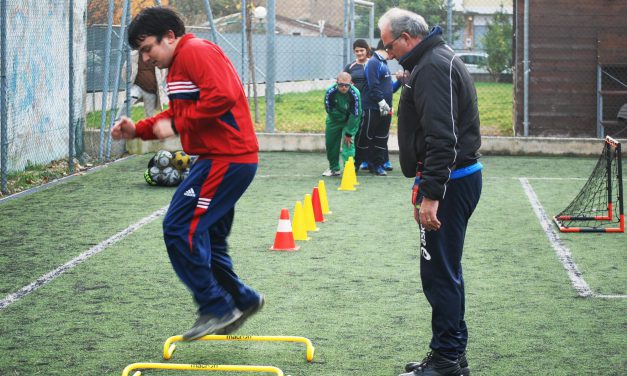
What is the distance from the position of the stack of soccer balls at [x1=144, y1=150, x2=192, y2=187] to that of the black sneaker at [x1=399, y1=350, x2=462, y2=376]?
28.3ft

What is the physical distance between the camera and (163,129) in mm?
5449

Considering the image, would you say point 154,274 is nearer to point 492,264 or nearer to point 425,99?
point 492,264

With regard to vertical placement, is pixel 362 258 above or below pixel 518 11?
below

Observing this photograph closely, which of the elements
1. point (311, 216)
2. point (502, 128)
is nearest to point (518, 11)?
point (502, 128)

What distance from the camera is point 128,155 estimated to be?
18.1 m

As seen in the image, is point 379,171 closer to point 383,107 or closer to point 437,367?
point 383,107

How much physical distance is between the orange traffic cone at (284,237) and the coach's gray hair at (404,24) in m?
4.15

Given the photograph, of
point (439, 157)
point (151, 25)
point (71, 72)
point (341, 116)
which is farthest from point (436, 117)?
point (71, 72)

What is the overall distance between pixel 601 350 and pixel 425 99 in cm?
213

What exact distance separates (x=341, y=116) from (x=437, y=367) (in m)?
9.77

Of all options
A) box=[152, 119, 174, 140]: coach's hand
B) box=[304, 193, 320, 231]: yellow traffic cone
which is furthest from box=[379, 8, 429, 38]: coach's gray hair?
box=[304, 193, 320, 231]: yellow traffic cone

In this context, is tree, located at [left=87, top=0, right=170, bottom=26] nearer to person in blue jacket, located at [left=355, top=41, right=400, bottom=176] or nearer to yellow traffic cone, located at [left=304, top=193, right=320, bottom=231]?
person in blue jacket, located at [left=355, top=41, right=400, bottom=176]

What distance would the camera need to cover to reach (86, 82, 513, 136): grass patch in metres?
20.8

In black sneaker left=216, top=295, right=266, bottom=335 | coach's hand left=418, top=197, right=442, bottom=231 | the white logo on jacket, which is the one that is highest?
coach's hand left=418, top=197, right=442, bottom=231
